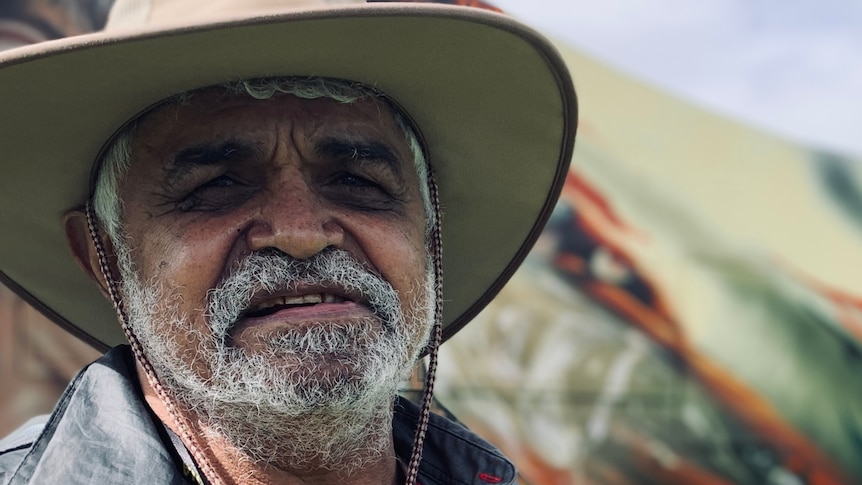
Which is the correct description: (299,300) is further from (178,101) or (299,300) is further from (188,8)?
(188,8)

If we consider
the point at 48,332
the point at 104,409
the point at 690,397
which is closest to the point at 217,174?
the point at 104,409

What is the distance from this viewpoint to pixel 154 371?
1544 millimetres

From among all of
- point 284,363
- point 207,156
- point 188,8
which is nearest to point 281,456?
point 284,363

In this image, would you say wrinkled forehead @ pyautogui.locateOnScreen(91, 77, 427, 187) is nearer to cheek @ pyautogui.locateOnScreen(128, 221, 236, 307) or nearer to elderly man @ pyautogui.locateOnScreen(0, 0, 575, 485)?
elderly man @ pyautogui.locateOnScreen(0, 0, 575, 485)

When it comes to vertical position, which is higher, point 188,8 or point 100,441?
point 188,8

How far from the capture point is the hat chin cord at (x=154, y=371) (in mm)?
1490

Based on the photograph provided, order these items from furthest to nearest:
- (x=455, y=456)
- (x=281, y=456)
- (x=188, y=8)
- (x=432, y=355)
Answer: (x=455, y=456) < (x=432, y=355) < (x=281, y=456) < (x=188, y=8)

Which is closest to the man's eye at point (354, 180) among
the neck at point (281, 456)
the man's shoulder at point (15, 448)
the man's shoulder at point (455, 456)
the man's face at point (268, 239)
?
the man's face at point (268, 239)

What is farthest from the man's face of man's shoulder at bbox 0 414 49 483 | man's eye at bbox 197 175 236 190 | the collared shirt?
man's shoulder at bbox 0 414 49 483

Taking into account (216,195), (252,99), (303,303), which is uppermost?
(252,99)

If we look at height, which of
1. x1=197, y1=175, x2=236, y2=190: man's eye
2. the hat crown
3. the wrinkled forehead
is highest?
the hat crown

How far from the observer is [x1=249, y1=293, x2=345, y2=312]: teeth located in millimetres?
1458

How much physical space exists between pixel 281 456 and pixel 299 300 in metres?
0.31

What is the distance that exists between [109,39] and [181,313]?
49 cm
